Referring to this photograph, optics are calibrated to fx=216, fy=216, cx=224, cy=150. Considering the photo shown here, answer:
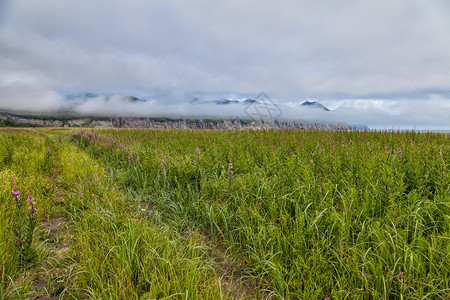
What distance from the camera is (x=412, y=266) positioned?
215cm

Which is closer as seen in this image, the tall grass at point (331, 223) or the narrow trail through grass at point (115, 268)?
the narrow trail through grass at point (115, 268)

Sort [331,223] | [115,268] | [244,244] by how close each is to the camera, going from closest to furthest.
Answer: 1. [115,268]
2. [331,223]
3. [244,244]

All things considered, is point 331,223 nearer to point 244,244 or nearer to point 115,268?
point 244,244

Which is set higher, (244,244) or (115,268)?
(115,268)

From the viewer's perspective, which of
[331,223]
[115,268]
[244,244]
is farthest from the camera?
[244,244]

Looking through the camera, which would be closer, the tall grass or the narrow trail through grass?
the narrow trail through grass

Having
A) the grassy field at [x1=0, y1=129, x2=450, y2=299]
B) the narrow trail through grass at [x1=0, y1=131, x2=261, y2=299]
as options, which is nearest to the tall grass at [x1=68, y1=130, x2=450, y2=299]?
the grassy field at [x1=0, y1=129, x2=450, y2=299]

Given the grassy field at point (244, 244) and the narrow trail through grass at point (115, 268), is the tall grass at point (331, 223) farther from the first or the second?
the narrow trail through grass at point (115, 268)

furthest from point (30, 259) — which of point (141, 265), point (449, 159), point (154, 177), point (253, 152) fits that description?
point (449, 159)

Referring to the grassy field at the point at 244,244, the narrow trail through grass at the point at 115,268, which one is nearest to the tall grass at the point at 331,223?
the grassy field at the point at 244,244

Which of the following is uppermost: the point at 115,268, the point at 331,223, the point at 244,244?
the point at 331,223

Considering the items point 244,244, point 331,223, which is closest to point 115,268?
point 244,244

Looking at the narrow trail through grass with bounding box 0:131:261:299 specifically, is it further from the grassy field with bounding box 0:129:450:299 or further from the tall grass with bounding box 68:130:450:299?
the tall grass with bounding box 68:130:450:299

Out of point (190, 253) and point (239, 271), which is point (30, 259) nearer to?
point (190, 253)
